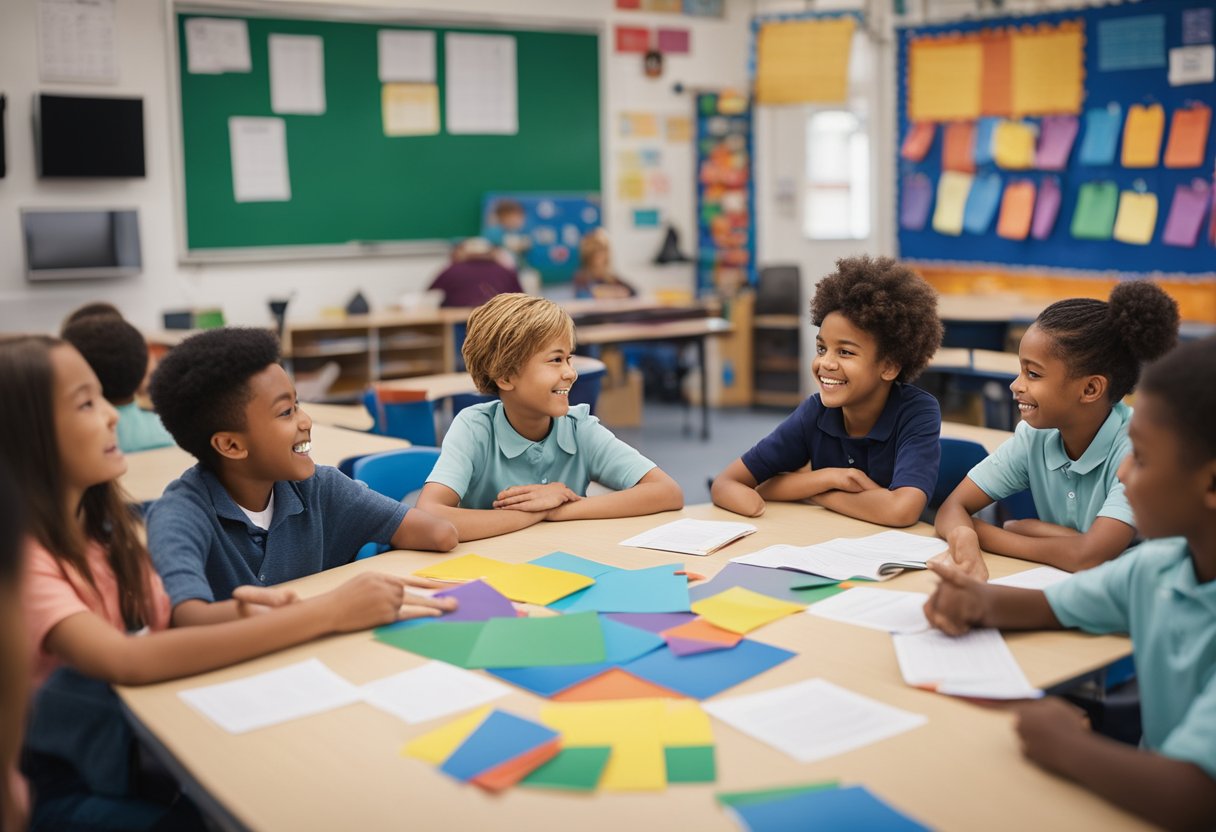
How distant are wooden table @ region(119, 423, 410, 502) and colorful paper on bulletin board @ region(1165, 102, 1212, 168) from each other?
4562 mm

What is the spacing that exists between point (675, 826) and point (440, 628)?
63cm

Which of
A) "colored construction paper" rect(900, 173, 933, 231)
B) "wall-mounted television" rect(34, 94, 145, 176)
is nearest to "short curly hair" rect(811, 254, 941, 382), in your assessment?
"colored construction paper" rect(900, 173, 933, 231)

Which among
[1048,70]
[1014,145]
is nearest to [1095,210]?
[1014,145]

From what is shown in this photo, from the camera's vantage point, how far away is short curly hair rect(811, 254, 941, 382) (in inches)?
97.9

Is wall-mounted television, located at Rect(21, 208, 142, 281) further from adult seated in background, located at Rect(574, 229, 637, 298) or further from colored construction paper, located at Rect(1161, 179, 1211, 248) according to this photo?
colored construction paper, located at Rect(1161, 179, 1211, 248)

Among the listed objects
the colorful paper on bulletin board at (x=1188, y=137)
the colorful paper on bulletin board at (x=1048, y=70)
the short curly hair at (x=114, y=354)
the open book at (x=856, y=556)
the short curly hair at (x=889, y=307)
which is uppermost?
the colorful paper on bulletin board at (x=1048, y=70)

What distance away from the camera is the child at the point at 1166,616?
3.76ft

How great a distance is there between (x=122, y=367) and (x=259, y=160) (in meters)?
4.22

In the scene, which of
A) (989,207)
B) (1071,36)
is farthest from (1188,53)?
(989,207)

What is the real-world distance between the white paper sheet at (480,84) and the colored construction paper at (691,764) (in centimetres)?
702

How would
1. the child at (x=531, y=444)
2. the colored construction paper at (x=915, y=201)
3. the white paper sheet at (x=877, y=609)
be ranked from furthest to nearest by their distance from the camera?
1. the colored construction paper at (x=915, y=201)
2. the child at (x=531, y=444)
3. the white paper sheet at (x=877, y=609)

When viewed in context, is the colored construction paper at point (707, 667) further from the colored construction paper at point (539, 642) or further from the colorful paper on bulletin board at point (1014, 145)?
the colorful paper on bulletin board at point (1014, 145)

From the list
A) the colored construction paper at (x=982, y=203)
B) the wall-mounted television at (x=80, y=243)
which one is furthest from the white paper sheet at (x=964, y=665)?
the wall-mounted television at (x=80, y=243)

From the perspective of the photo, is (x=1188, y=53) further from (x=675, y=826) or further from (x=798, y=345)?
(x=675, y=826)
